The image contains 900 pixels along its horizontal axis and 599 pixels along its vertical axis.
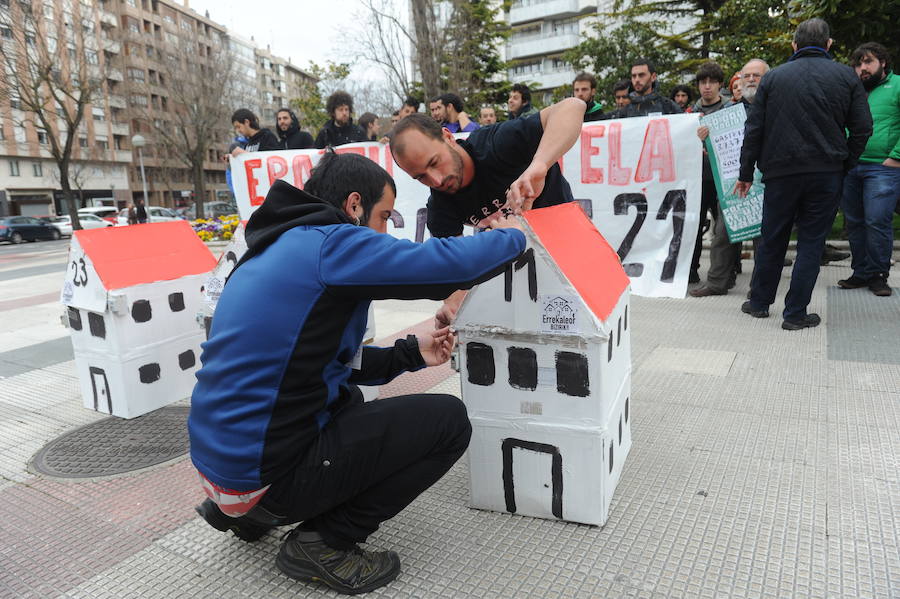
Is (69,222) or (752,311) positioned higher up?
(69,222)

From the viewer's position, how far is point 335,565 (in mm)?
1975

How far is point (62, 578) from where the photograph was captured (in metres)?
2.17

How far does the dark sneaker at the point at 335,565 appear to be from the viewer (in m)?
1.97

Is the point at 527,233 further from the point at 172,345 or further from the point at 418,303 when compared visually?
the point at 418,303

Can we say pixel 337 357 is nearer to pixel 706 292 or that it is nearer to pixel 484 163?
pixel 484 163

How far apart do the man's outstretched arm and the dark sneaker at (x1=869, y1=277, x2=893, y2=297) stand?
433 cm

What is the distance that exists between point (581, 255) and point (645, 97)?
4.57 meters

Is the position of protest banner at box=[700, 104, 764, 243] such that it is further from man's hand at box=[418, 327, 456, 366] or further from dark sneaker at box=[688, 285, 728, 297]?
man's hand at box=[418, 327, 456, 366]

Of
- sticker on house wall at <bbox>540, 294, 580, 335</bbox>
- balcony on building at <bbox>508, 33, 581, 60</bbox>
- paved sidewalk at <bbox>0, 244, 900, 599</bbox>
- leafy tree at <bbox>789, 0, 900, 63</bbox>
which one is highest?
balcony on building at <bbox>508, 33, 581, 60</bbox>

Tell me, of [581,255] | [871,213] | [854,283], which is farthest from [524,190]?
[854,283]

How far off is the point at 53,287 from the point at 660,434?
9939 mm

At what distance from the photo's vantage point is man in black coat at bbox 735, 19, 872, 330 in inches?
172

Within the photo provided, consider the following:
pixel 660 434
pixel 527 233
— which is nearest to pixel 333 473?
pixel 527 233

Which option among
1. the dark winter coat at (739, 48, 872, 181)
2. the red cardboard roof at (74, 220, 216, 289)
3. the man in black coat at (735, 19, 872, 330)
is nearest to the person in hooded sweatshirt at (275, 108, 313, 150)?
the red cardboard roof at (74, 220, 216, 289)
